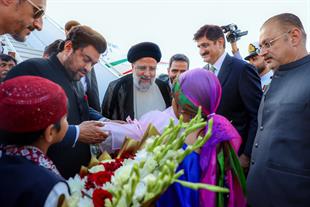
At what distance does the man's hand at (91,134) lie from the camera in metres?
1.87

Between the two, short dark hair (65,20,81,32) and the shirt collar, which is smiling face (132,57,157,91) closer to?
the shirt collar

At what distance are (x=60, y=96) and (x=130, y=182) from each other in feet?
1.67

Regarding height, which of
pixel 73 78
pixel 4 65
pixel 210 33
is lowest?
pixel 4 65

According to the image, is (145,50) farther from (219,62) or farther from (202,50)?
(219,62)

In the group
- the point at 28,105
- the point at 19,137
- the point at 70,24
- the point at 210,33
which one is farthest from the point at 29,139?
the point at 210,33

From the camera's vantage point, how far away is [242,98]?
2875mm

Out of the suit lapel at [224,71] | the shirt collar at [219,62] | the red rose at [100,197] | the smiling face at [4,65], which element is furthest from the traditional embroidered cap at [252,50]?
the red rose at [100,197]

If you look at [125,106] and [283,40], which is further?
[125,106]

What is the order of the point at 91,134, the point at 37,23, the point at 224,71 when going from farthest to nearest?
the point at 224,71, the point at 91,134, the point at 37,23

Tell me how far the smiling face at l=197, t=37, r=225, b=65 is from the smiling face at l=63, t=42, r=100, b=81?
59.8 inches

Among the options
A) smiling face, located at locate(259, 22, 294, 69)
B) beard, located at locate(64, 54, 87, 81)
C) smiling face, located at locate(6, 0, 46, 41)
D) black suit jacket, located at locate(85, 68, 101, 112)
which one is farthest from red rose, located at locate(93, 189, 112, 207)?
black suit jacket, located at locate(85, 68, 101, 112)

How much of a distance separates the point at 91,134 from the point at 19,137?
64 centimetres

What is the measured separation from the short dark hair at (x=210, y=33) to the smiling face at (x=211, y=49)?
0.04m

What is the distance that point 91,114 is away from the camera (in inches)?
100
